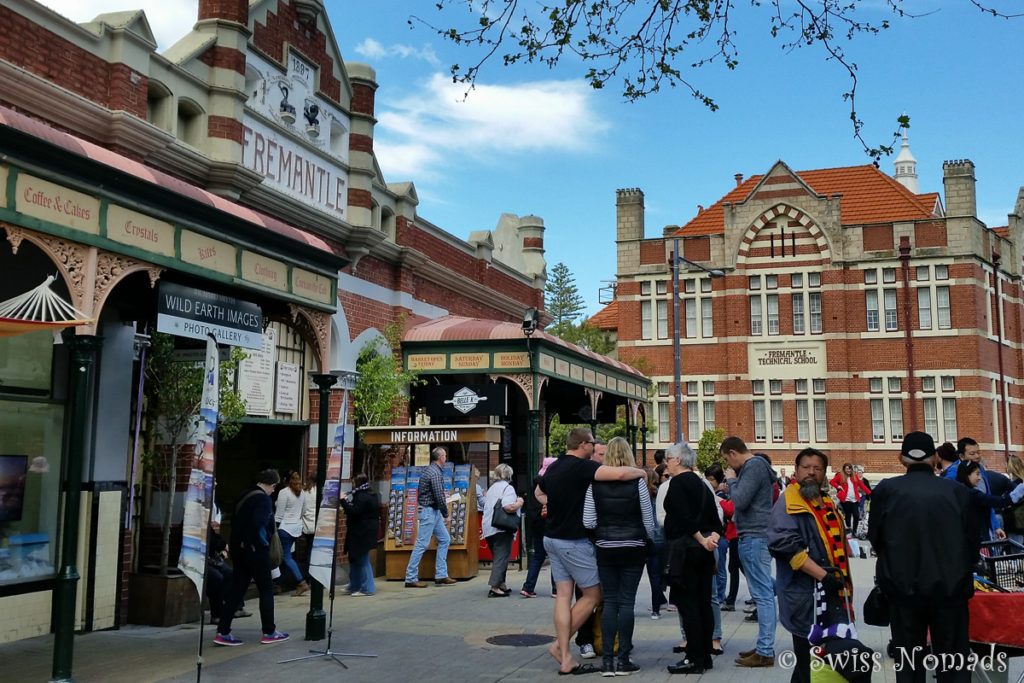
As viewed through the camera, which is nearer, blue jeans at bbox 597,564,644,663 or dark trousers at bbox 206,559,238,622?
blue jeans at bbox 597,564,644,663

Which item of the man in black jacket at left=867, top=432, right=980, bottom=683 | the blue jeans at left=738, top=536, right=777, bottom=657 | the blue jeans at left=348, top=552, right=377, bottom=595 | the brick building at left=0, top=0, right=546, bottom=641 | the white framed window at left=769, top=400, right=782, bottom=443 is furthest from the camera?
the white framed window at left=769, top=400, right=782, bottom=443

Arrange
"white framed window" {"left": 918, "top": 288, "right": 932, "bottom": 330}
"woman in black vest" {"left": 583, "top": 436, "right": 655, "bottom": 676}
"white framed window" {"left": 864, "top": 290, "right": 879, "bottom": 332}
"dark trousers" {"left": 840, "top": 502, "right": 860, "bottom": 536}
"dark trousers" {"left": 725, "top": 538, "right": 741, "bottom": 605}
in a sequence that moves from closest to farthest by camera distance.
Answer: "woman in black vest" {"left": 583, "top": 436, "right": 655, "bottom": 676} < "dark trousers" {"left": 725, "top": 538, "right": 741, "bottom": 605} < "dark trousers" {"left": 840, "top": 502, "right": 860, "bottom": 536} < "white framed window" {"left": 918, "top": 288, "right": 932, "bottom": 330} < "white framed window" {"left": 864, "top": 290, "right": 879, "bottom": 332}

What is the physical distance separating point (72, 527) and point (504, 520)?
22.5ft

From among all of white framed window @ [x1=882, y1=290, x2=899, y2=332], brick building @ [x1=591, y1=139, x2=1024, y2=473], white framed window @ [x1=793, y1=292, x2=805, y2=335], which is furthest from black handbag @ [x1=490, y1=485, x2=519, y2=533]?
white framed window @ [x1=882, y1=290, x2=899, y2=332]

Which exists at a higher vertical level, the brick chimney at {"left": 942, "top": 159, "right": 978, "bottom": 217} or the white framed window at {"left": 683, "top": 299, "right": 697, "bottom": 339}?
the brick chimney at {"left": 942, "top": 159, "right": 978, "bottom": 217}

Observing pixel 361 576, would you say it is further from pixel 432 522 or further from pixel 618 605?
pixel 618 605

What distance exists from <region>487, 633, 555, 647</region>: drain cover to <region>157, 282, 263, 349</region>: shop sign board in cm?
391

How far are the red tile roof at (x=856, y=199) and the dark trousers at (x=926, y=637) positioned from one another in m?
35.7

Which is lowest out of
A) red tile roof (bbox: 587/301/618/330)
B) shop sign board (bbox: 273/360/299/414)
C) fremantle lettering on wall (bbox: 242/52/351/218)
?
shop sign board (bbox: 273/360/299/414)

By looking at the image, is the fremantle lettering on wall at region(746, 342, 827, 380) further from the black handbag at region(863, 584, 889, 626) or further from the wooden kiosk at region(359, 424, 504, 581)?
the black handbag at region(863, 584, 889, 626)

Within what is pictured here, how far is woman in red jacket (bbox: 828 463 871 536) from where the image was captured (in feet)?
66.8

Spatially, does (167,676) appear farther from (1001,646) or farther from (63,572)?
(1001,646)

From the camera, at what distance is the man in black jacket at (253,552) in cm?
916

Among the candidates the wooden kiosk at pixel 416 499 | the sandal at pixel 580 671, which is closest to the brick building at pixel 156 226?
the wooden kiosk at pixel 416 499
